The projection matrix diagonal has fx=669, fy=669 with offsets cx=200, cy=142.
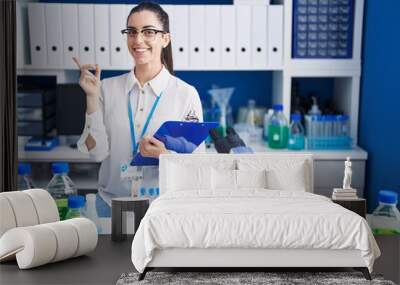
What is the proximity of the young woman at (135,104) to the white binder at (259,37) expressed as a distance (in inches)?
22.4

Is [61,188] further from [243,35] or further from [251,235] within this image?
[251,235]

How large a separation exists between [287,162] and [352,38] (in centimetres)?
145

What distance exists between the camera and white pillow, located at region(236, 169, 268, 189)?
4.01 meters

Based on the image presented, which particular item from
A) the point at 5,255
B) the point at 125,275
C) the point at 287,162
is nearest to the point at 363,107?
the point at 287,162

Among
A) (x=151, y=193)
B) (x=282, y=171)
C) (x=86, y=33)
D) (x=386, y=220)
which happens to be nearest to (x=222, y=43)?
(x=86, y=33)

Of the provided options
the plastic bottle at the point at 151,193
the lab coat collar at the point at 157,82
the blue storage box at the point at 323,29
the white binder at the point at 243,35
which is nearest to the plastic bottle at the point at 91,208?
the plastic bottle at the point at 151,193

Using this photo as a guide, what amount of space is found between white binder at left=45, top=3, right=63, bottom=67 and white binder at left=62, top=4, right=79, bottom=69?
0.03 metres

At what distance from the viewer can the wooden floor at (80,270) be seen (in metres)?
3.48

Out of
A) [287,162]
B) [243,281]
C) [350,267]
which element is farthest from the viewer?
[287,162]

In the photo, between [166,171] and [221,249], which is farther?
[166,171]

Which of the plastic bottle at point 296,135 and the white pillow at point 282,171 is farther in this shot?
the plastic bottle at point 296,135

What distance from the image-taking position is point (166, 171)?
4.19m

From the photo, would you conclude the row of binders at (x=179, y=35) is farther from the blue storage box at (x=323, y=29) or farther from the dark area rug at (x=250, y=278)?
the dark area rug at (x=250, y=278)

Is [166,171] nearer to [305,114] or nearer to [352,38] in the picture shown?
[305,114]
